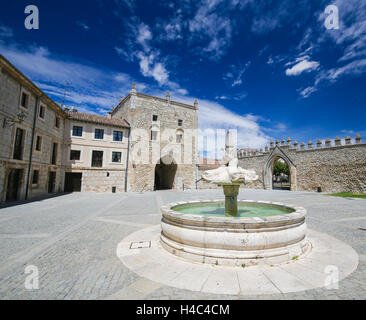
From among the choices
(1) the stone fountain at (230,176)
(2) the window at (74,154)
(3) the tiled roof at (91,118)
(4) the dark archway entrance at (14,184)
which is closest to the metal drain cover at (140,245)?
(1) the stone fountain at (230,176)

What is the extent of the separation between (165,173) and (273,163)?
16.8 meters

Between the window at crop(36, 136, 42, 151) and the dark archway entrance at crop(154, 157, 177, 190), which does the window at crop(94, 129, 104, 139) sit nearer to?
the window at crop(36, 136, 42, 151)

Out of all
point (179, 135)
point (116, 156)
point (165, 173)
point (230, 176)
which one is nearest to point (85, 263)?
point (230, 176)

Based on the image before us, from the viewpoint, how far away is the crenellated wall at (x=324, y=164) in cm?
2025

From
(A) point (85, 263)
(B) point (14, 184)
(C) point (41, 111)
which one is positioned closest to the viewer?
(A) point (85, 263)

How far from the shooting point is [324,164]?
2259 cm

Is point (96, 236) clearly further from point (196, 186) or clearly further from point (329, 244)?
point (196, 186)

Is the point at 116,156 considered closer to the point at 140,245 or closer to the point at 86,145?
the point at 86,145

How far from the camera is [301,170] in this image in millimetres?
24656

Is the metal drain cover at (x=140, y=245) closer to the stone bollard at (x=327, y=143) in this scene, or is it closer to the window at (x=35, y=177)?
the window at (x=35, y=177)

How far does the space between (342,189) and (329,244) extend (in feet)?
71.2

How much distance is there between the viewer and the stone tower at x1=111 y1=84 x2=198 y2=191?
23.3 meters

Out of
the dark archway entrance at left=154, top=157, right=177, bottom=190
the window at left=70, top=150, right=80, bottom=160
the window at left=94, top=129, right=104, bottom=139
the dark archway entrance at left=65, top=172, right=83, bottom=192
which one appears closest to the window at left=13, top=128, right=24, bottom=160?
the window at left=70, top=150, right=80, bottom=160
